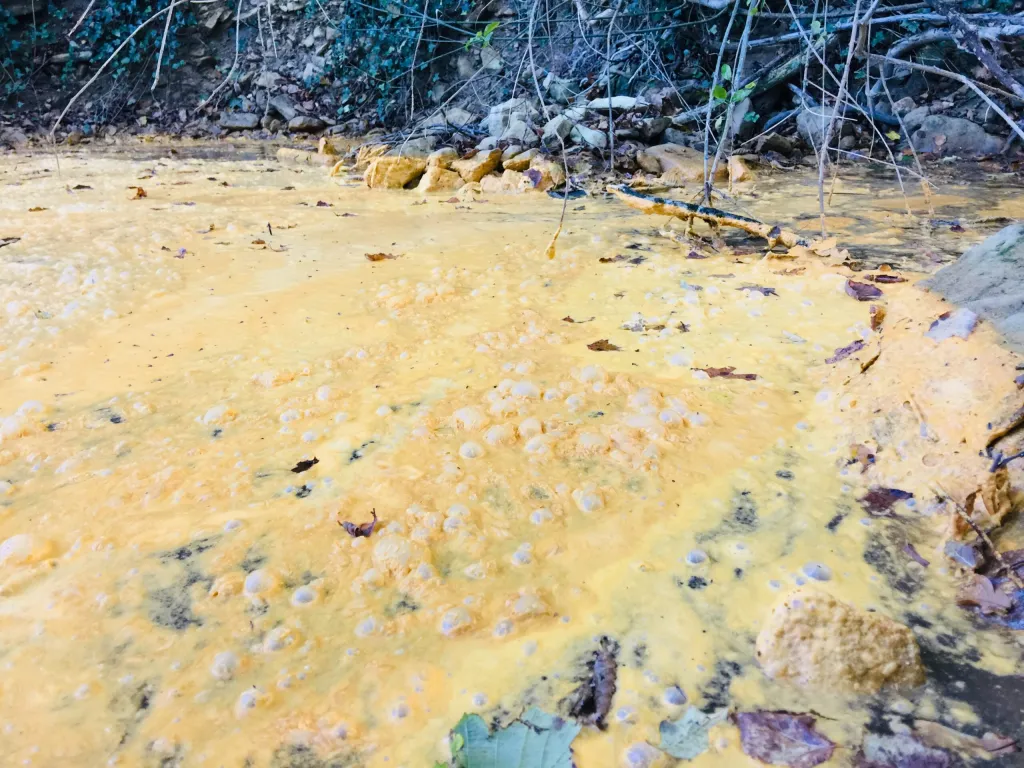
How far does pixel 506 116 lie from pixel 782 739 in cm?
608

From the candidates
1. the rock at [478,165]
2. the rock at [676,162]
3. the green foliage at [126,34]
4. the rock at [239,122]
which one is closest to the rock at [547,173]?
the rock at [478,165]

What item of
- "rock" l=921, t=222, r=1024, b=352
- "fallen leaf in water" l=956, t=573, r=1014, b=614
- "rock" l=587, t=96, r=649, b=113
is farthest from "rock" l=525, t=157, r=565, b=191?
"fallen leaf in water" l=956, t=573, r=1014, b=614

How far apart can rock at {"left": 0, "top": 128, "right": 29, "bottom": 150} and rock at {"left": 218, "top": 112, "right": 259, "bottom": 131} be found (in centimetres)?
210

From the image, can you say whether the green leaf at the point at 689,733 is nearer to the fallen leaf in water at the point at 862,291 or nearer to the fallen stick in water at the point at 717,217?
the fallen leaf in water at the point at 862,291

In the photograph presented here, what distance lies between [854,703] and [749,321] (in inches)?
57.6

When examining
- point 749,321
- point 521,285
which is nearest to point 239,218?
point 521,285

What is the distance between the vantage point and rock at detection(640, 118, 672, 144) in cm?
583

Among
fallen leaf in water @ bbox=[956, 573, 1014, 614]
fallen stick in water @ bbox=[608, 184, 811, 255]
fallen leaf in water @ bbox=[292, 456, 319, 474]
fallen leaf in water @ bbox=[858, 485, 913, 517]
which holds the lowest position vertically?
fallen leaf in water @ bbox=[956, 573, 1014, 614]

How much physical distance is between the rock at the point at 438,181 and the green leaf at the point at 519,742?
4.27 metres

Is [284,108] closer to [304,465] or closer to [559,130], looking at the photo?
[559,130]

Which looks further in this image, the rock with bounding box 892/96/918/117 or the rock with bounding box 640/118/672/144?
the rock with bounding box 892/96/918/117

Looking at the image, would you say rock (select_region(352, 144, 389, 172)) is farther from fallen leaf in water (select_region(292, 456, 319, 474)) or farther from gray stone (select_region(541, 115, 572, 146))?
fallen leaf in water (select_region(292, 456, 319, 474))

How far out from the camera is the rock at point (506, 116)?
6.16 meters

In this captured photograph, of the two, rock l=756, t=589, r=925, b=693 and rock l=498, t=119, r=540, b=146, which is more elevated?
rock l=498, t=119, r=540, b=146
